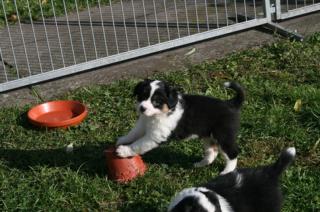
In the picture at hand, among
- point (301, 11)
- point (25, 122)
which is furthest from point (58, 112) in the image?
point (301, 11)

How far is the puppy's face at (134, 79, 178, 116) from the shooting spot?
13.4 feet

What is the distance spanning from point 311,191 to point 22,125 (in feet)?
8.96

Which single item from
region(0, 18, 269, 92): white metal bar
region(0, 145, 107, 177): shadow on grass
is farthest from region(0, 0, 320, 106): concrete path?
region(0, 145, 107, 177): shadow on grass

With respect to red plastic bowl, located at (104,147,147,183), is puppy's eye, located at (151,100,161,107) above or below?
above

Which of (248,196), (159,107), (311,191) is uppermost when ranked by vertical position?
(159,107)

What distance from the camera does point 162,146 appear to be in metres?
4.96

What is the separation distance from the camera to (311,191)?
418 cm

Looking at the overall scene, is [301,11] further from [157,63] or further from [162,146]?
[162,146]

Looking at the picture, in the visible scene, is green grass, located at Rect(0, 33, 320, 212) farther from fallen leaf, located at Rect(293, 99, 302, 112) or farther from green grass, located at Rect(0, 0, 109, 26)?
green grass, located at Rect(0, 0, 109, 26)

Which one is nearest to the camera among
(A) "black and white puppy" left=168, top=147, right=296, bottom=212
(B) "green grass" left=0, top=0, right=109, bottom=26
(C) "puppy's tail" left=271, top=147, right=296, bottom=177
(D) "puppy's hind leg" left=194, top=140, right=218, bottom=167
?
(A) "black and white puppy" left=168, top=147, right=296, bottom=212

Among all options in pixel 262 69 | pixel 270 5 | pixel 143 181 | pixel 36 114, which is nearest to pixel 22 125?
pixel 36 114

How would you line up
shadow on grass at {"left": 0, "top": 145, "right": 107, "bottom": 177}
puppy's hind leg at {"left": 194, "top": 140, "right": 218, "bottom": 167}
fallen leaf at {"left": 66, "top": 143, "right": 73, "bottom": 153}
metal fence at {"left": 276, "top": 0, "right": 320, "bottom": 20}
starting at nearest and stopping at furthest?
1. puppy's hind leg at {"left": 194, "top": 140, "right": 218, "bottom": 167}
2. shadow on grass at {"left": 0, "top": 145, "right": 107, "bottom": 177}
3. fallen leaf at {"left": 66, "top": 143, "right": 73, "bottom": 153}
4. metal fence at {"left": 276, "top": 0, "right": 320, "bottom": 20}

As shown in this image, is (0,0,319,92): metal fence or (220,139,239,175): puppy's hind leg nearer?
(220,139,239,175): puppy's hind leg

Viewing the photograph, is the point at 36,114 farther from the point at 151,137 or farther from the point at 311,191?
the point at 311,191
